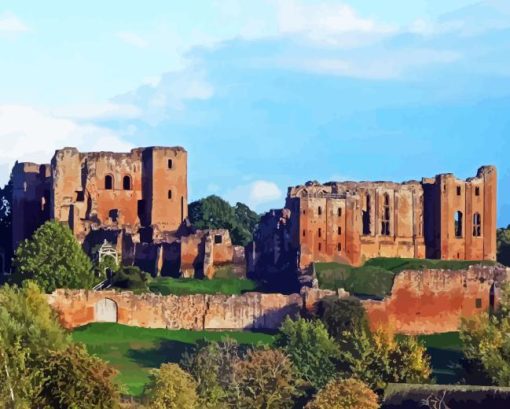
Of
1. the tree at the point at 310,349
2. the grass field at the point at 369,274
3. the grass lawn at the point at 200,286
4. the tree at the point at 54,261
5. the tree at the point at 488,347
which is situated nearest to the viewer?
the tree at the point at 488,347

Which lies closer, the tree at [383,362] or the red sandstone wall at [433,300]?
the tree at [383,362]

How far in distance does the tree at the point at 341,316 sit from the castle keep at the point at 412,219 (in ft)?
51.3

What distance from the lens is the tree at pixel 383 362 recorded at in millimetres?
76500

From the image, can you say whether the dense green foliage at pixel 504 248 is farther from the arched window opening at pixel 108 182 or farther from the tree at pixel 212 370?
the tree at pixel 212 370

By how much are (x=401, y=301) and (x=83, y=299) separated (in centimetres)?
1551

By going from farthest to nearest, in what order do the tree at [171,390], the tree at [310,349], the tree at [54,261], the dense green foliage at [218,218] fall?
the dense green foliage at [218,218] < the tree at [54,261] < the tree at [310,349] < the tree at [171,390]

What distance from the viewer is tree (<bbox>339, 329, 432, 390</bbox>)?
7650 cm

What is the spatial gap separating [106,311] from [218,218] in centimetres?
3314

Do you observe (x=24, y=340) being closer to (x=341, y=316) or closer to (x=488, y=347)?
(x=488, y=347)

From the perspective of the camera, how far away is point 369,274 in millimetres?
102875

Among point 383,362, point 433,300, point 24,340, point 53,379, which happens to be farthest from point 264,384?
point 433,300

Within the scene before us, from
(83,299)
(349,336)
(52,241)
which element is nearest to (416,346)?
(349,336)

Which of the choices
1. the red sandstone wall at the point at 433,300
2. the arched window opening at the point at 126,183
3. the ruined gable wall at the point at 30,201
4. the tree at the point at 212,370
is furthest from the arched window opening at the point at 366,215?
the tree at the point at 212,370

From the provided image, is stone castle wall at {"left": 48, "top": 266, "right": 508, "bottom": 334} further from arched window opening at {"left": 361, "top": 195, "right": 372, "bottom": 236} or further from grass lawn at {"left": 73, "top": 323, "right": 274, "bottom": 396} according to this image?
arched window opening at {"left": 361, "top": 195, "right": 372, "bottom": 236}
